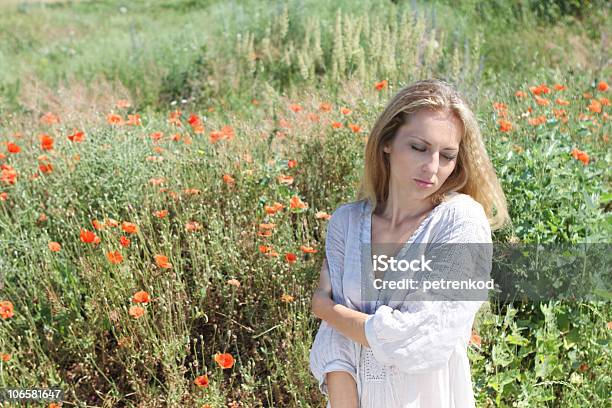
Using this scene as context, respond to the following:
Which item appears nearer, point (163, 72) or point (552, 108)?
point (552, 108)

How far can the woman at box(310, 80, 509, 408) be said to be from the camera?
174 centimetres

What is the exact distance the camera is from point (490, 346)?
2.64 meters

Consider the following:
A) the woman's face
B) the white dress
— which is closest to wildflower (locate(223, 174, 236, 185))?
the white dress

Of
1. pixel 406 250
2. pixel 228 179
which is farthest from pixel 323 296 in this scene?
pixel 228 179

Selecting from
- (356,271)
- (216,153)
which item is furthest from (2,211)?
(356,271)

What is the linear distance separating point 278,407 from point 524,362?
0.94 m

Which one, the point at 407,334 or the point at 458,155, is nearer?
the point at 407,334

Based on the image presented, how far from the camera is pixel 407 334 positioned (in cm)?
172

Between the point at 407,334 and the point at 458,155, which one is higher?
the point at 458,155

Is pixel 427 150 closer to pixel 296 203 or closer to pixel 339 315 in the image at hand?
pixel 339 315

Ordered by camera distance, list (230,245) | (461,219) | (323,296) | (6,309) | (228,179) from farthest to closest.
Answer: (228,179), (230,245), (6,309), (323,296), (461,219)

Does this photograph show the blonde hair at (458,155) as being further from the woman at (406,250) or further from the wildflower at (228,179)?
the wildflower at (228,179)

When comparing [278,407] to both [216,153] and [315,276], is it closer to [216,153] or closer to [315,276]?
[315,276]

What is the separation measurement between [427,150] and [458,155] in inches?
5.1
